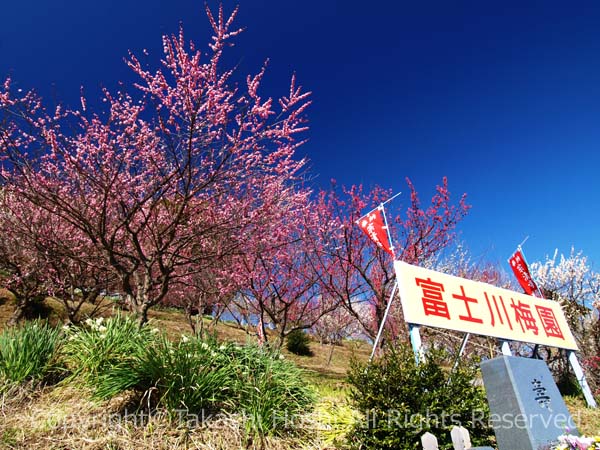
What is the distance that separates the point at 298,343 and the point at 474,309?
38.3ft

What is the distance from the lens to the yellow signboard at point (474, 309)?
5.23 metres

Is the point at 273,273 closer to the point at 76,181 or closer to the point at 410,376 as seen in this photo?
the point at 76,181

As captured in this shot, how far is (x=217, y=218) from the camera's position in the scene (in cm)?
673

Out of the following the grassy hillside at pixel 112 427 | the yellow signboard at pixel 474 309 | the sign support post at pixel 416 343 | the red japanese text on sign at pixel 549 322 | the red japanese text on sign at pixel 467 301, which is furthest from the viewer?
the red japanese text on sign at pixel 549 322

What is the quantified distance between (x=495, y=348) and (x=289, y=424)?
10107 mm

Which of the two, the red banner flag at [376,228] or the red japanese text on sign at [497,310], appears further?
the red banner flag at [376,228]

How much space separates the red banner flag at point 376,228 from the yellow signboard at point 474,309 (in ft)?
5.01

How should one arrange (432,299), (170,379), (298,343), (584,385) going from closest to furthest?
(170,379), (432,299), (584,385), (298,343)

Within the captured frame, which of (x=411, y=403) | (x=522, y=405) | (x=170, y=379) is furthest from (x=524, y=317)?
(x=170, y=379)

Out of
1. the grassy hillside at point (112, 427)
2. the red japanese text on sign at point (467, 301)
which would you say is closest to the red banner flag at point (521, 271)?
the red japanese text on sign at point (467, 301)

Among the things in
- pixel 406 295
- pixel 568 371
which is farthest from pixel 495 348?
pixel 406 295

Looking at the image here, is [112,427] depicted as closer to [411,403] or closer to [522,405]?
[411,403]

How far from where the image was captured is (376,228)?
24.0 feet

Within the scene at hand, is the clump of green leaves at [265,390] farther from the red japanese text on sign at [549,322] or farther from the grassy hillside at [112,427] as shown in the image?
the red japanese text on sign at [549,322]
